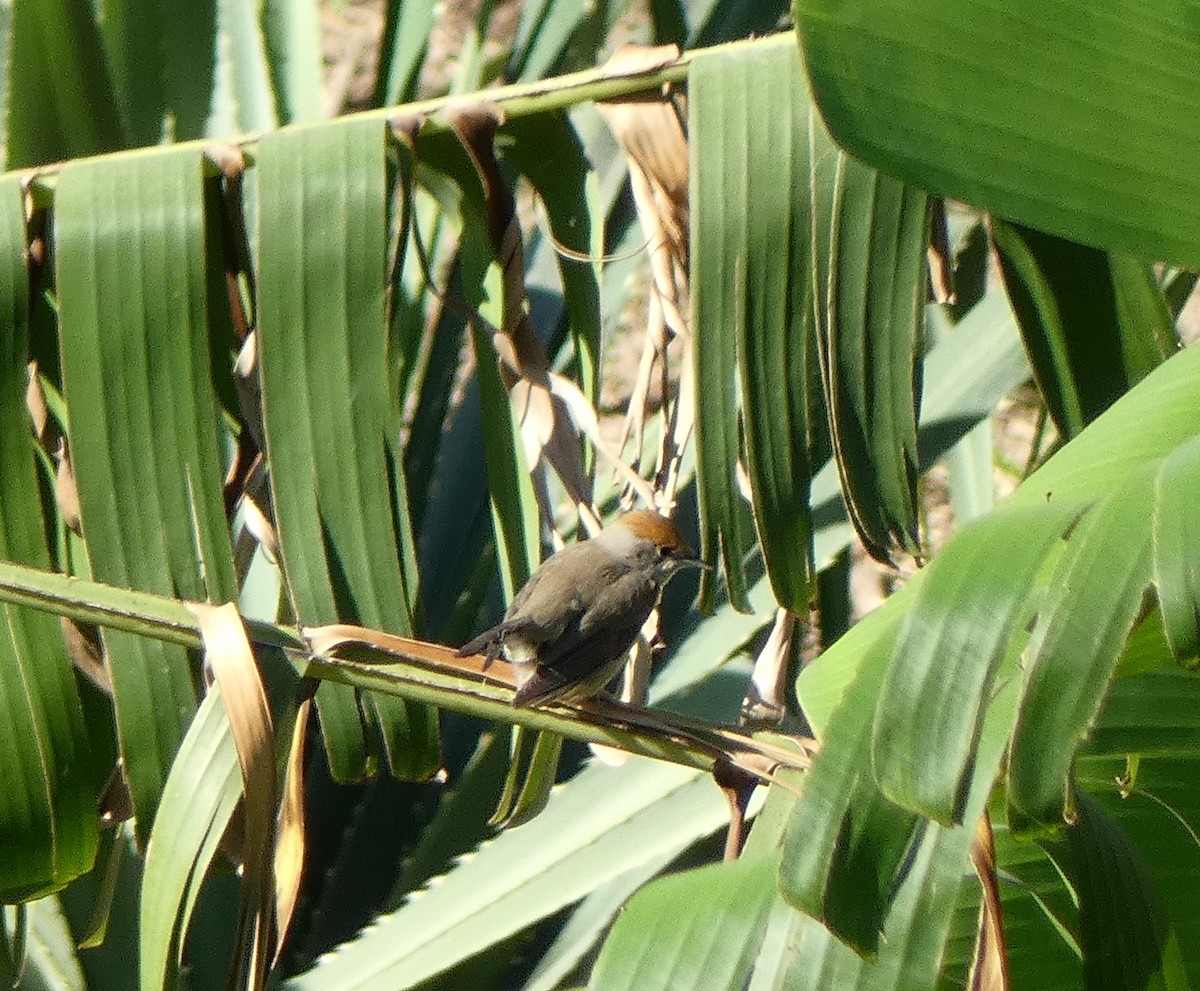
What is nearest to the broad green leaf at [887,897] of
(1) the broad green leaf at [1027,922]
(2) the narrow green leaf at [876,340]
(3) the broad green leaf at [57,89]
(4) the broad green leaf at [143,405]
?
(1) the broad green leaf at [1027,922]

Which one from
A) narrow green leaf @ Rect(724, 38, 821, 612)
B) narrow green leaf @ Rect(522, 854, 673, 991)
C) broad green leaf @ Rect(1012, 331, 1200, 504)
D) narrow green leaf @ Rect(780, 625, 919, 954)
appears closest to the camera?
narrow green leaf @ Rect(780, 625, 919, 954)

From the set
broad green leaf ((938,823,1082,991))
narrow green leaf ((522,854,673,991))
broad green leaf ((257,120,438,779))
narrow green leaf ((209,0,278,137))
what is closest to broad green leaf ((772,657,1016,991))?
broad green leaf ((938,823,1082,991))

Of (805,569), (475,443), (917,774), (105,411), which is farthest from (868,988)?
(475,443)

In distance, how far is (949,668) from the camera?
3.53ft

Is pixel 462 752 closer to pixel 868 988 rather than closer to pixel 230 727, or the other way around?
pixel 230 727

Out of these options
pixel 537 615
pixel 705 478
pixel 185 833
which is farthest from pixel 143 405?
pixel 537 615

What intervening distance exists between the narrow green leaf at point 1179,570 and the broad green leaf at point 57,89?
6.16 feet

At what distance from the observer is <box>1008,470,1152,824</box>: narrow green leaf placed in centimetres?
103

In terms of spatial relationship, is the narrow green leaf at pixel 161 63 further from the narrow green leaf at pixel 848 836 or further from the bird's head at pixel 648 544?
the narrow green leaf at pixel 848 836

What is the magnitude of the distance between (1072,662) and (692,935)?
395mm

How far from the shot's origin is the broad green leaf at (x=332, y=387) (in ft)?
5.66

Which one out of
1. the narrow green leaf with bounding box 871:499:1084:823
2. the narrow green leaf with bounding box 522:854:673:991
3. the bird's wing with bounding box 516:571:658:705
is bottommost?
the narrow green leaf with bounding box 522:854:673:991

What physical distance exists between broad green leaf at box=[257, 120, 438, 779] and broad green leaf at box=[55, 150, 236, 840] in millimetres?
87

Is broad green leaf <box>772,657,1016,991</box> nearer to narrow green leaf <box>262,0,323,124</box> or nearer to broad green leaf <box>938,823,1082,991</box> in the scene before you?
broad green leaf <box>938,823,1082,991</box>
